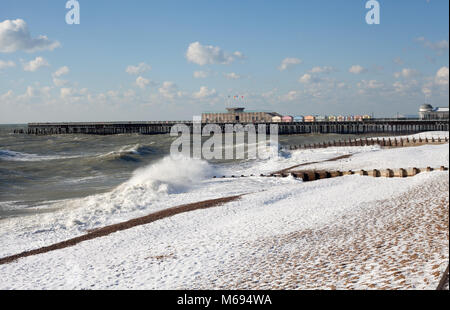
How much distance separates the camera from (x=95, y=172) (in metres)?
37.0

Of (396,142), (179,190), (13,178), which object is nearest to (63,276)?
(179,190)

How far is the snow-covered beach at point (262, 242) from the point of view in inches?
336

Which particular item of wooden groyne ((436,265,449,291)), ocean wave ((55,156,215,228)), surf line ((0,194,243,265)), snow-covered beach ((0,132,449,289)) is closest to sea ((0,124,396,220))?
ocean wave ((55,156,215,228))

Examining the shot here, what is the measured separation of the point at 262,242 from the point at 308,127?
90943mm

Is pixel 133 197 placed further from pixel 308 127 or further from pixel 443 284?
pixel 308 127

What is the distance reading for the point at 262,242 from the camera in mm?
11445

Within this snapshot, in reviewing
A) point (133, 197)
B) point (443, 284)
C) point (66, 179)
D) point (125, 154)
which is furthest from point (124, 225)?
point (125, 154)

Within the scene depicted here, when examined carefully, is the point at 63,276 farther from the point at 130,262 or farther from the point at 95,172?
the point at 95,172

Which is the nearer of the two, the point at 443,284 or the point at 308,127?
the point at 443,284

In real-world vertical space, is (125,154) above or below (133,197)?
above

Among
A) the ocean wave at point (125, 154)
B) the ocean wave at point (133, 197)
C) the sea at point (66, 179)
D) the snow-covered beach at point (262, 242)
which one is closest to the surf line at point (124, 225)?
the snow-covered beach at point (262, 242)

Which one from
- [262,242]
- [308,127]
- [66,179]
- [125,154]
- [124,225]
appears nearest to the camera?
[262,242]

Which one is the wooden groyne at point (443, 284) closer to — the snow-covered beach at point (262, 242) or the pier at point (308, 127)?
the snow-covered beach at point (262, 242)
